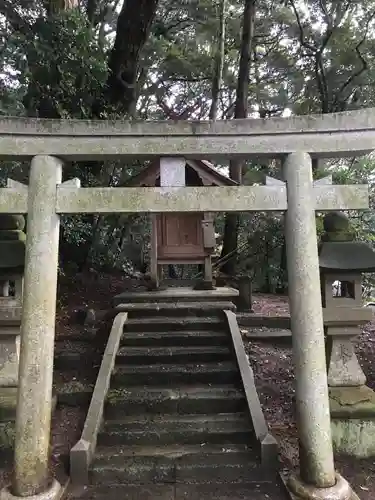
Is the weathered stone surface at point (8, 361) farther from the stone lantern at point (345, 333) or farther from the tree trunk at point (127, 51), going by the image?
the tree trunk at point (127, 51)

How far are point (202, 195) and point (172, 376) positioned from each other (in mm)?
→ 2914

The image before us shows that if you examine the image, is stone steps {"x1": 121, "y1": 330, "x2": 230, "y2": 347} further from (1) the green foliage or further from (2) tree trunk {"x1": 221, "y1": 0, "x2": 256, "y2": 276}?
(2) tree trunk {"x1": 221, "y1": 0, "x2": 256, "y2": 276}

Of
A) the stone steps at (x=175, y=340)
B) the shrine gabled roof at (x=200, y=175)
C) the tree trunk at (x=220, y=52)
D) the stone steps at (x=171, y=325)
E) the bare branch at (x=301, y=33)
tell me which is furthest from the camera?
the tree trunk at (x=220, y=52)

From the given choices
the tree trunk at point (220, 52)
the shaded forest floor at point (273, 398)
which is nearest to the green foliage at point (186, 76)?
the tree trunk at point (220, 52)

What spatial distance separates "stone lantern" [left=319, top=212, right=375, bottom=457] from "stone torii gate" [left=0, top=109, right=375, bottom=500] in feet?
2.69

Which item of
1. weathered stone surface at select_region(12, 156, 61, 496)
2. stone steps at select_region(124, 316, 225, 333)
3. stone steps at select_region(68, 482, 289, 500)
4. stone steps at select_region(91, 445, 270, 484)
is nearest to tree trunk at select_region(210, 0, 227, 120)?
stone steps at select_region(124, 316, 225, 333)

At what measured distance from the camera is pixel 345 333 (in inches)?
187

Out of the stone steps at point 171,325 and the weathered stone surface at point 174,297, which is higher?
the weathered stone surface at point 174,297

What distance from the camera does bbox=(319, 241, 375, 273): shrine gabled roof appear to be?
15.3 ft

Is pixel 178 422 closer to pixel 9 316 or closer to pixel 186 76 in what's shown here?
pixel 9 316

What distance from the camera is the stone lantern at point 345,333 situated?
4527 millimetres

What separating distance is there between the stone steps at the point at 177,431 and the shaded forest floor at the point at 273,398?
0.39m

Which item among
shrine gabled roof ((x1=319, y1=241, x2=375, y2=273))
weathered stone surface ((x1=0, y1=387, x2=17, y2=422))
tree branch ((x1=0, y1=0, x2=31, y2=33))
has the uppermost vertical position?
tree branch ((x1=0, y1=0, x2=31, y2=33))

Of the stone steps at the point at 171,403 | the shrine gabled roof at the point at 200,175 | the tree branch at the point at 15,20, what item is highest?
the tree branch at the point at 15,20
